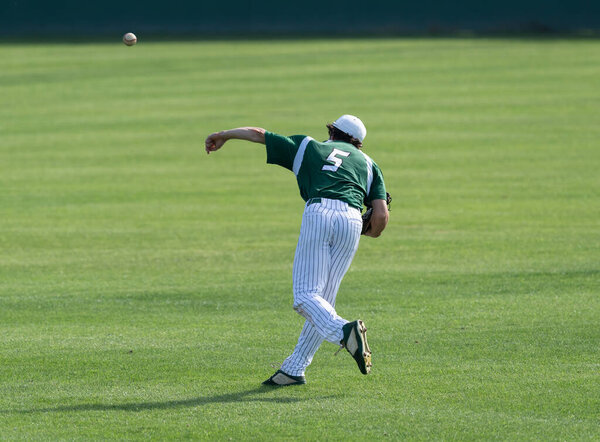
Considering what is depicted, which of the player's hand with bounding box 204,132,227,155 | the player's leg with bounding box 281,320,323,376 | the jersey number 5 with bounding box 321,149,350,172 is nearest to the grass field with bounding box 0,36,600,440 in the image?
the player's leg with bounding box 281,320,323,376

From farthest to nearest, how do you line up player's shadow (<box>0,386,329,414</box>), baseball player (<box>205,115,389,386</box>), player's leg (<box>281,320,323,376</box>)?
1. player's leg (<box>281,320,323,376</box>)
2. baseball player (<box>205,115,389,386</box>)
3. player's shadow (<box>0,386,329,414</box>)

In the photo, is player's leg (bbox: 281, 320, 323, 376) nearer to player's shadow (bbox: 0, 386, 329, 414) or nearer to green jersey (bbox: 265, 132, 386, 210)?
player's shadow (bbox: 0, 386, 329, 414)

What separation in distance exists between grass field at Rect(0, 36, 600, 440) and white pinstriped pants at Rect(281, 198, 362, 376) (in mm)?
354

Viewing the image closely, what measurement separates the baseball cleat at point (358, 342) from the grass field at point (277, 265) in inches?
14.8

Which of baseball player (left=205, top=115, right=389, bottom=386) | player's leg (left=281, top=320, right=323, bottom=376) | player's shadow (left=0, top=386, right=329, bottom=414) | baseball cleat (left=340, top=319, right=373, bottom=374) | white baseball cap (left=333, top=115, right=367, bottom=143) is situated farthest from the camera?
white baseball cap (left=333, top=115, right=367, bottom=143)

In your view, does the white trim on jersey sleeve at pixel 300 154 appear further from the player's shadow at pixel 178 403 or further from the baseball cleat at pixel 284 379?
the player's shadow at pixel 178 403

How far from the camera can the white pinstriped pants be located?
21.4ft

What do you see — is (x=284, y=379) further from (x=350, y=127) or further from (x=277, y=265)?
(x=277, y=265)

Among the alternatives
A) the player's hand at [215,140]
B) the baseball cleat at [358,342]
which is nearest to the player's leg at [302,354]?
the baseball cleat at [358,342]

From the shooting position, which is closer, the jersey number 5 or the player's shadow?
the player's shadow

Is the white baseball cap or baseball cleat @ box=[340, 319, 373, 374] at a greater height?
the white baseball cap

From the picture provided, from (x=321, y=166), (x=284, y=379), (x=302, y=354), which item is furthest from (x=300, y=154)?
(x=284, y=379)

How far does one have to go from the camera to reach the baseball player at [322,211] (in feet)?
21.8

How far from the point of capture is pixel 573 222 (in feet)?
46.5
